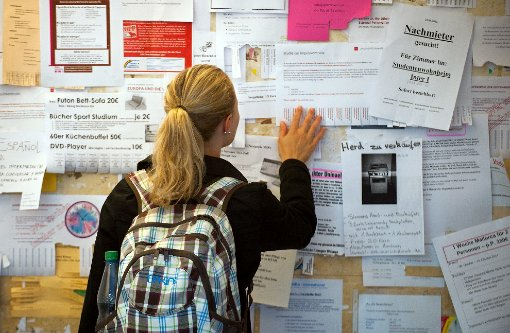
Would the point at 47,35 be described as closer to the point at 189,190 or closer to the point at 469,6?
the point at 189,190

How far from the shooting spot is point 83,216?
5.42 feet

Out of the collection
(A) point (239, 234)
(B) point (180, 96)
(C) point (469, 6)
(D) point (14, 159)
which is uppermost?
(C) point (469, 6)

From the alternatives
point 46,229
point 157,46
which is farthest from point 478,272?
point 46,229

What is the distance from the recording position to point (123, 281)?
1154mm

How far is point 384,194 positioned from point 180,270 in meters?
0.70

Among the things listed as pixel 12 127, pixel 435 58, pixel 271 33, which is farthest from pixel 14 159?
pixel 435 58

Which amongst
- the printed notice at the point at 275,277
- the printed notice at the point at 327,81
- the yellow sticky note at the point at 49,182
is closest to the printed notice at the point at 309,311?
the printed notice at the point at 275,277

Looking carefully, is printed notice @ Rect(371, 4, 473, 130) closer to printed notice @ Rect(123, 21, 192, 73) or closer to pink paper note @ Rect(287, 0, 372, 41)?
pink paper note @ Rect(287, 0, 372, 41)

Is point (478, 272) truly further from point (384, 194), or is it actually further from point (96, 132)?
point (96, 132)

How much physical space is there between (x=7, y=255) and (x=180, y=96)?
31.9 inches

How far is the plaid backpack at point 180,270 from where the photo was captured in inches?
43.8

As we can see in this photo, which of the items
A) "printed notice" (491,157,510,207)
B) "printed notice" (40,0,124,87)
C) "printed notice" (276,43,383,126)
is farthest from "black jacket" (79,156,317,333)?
"printed notice" (491,157,510,207)

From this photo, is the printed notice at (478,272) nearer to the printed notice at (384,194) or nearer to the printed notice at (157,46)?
the printed notice at (384,194)

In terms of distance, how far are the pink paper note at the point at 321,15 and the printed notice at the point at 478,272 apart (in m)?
0.63
